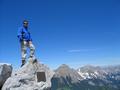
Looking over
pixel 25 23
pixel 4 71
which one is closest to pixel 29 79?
pixel 4 71

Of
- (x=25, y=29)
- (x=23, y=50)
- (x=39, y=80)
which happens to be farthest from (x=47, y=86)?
(x=25, y=29)

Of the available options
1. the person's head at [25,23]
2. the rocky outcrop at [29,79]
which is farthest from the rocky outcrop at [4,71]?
the person's head at [25,23]

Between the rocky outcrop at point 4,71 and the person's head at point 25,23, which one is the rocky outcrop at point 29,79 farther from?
the person's head at point 25,23

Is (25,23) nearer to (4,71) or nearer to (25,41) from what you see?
(25,41)

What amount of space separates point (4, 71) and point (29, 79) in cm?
280

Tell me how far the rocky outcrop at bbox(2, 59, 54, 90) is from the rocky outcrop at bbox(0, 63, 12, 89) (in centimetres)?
105

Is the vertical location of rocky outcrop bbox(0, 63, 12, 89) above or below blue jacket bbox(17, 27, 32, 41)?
below

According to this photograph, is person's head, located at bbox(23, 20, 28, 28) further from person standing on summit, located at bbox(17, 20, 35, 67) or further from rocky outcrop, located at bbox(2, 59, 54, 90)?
rocky outcrop, located at bbox(2, 59, 54, 90)

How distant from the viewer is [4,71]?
21.5 meters

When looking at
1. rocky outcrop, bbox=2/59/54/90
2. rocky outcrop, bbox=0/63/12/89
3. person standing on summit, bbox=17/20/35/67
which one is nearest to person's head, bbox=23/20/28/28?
person standing on summit, bbox=17/20/35/67

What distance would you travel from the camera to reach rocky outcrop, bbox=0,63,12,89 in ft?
69.7

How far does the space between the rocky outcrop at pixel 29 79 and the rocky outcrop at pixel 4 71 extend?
1051 mm

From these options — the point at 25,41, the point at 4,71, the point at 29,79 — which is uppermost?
the point at 25,41

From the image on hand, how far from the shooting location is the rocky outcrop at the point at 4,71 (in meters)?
21.2
